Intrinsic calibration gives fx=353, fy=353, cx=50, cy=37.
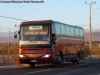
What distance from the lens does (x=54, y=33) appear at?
30.7m

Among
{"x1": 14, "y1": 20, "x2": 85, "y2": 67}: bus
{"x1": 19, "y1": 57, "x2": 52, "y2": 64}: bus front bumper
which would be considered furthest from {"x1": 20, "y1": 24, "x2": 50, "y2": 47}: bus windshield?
{"x1": 19, "y1": 57, "x2": 52, "y2": 64}: bus front bumper

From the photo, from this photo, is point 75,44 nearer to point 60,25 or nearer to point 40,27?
point 60,25

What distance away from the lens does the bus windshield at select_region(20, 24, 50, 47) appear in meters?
29.9

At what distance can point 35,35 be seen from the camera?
98.4 feet

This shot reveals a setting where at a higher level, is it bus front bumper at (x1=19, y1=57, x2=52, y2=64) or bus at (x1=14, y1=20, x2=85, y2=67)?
bus at (x1=14, y1=20, x2=85, y2=67)

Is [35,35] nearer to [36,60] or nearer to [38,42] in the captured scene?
[38,42]

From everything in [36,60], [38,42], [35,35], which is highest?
[35,35]

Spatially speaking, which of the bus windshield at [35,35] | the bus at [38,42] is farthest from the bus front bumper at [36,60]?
the bus windshield at [35,35]

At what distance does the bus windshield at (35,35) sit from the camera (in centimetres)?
2986

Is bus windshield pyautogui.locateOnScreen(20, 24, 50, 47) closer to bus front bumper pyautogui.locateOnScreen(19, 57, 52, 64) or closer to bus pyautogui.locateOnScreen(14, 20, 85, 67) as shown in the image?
bus pyautogui.locateOnScreen(14, 20, 85, 67)

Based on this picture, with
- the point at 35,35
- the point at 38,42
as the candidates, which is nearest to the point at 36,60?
the point at 38,42

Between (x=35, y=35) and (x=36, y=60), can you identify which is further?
(x=35, y=35)

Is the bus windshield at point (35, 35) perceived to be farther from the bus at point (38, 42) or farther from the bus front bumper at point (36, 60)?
the bus front bumper at point (36, 60)

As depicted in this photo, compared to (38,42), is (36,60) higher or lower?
lower
